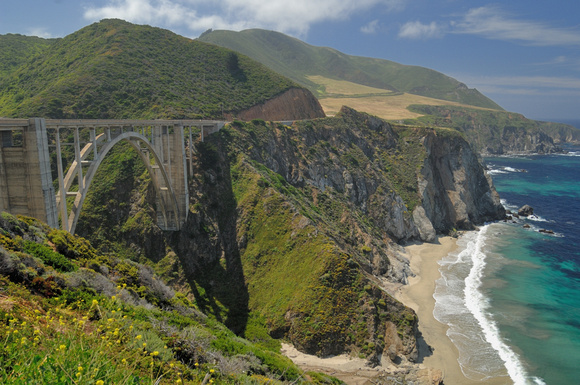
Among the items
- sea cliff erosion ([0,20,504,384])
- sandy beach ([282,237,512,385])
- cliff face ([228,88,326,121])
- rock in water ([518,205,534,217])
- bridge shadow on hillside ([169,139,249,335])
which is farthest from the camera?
rock in water ([518,205,534,217])

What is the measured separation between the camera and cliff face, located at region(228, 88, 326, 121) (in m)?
70.9

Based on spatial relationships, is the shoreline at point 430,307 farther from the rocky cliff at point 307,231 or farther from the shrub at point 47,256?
the shrub at point 47,256

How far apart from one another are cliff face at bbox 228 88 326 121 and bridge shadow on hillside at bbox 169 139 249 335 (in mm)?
22403

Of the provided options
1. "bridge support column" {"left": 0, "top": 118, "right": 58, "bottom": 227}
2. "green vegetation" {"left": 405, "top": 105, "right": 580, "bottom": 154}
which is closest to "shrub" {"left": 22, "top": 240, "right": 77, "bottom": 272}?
"bridge support column" {"left": 0, "top": 118, "right": 58, "bottom": 227}

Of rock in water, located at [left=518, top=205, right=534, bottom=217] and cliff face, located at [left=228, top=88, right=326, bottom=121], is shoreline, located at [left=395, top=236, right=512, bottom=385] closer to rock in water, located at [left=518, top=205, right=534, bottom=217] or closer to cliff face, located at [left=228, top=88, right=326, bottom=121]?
rock in water, located at [left=518, top=205, right=534, bottom=217]

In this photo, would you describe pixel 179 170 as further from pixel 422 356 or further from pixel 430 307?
pixel 430 307

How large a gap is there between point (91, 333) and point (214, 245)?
32399 mm

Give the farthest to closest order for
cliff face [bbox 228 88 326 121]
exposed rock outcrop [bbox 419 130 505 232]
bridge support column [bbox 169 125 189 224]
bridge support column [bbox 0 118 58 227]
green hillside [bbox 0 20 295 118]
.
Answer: exposed rock outcrop [bbox 419 130 505 232] < cliff face [bbox 228 88 326 121] < green hillside [bbox 0 20 295 118] < bridge support column [bbox 169 125 189 224] < bridge support column [bbox 0 118 58 227]

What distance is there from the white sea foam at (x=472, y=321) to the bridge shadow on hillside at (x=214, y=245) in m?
20.2

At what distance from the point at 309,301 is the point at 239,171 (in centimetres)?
2053

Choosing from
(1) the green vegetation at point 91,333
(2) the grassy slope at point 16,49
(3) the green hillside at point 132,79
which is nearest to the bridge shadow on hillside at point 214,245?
(3) the green hillside at point 132,79

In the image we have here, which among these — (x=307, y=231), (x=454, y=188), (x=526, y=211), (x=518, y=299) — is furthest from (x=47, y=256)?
(x=526, y=211)

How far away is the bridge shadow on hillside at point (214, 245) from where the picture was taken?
35062mm

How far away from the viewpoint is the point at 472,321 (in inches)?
1518
